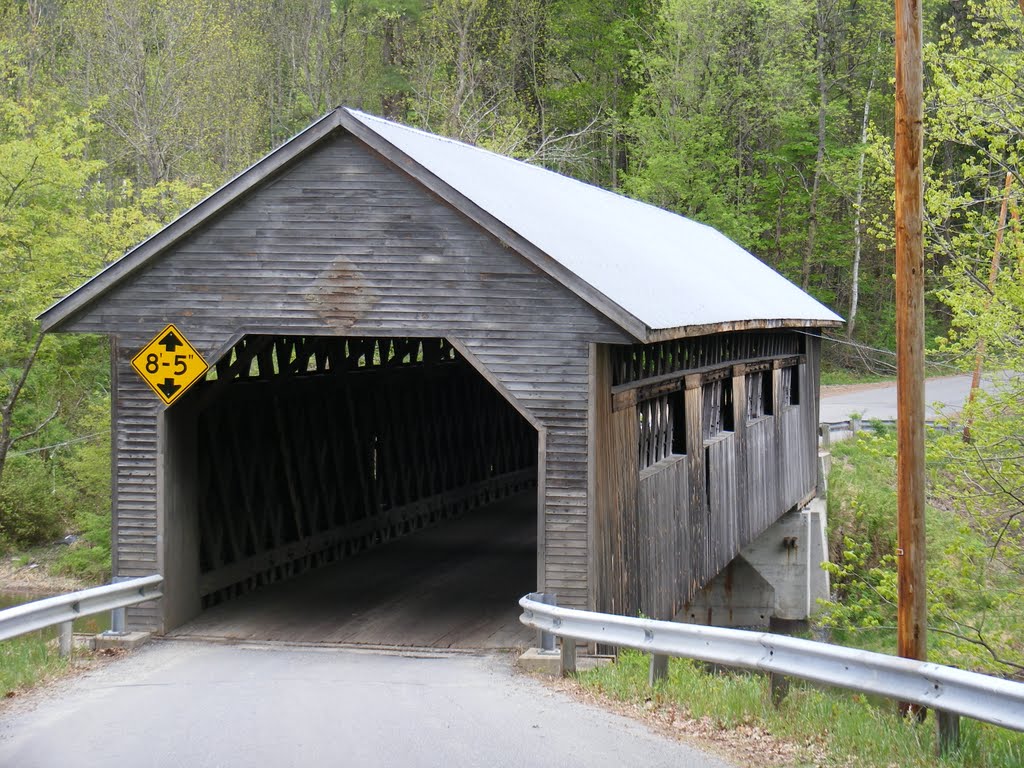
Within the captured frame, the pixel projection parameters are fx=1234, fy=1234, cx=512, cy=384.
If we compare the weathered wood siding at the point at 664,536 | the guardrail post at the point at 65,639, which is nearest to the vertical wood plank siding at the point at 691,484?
the weathered wood siding at the point at 664,536

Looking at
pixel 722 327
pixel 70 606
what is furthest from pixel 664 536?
pixel 70 606

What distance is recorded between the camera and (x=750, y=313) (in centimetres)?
1530

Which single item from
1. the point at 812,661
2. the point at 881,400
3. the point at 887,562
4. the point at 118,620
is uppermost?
the point at 881,400

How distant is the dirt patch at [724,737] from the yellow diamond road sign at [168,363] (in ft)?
15.9

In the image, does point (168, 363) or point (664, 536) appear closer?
point (168, 363)

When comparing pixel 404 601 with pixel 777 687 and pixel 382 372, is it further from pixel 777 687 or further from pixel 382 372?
pixel 777 687

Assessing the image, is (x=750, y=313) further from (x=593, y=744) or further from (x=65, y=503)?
(x=65, y=503)

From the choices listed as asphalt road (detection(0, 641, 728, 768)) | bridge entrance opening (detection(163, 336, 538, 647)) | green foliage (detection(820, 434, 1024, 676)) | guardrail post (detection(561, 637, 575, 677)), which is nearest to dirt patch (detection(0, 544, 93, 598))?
bridge entrance opening (detection(163, 336, 538, 647))

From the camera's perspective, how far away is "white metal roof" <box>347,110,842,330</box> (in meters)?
10.9

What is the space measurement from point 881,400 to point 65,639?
2904cm

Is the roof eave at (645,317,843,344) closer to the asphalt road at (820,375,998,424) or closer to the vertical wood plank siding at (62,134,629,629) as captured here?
the vertical wood plank siding at (62,134,629,629)

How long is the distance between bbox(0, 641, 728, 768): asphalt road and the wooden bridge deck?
1.21m

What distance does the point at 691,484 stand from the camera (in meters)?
14.1

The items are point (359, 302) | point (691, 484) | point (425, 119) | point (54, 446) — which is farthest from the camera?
point (425, 119)
